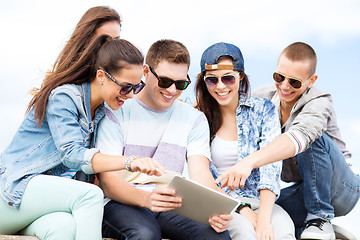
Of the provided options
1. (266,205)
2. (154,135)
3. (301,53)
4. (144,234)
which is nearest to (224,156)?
(266,205)

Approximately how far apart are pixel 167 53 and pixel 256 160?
1.20 m

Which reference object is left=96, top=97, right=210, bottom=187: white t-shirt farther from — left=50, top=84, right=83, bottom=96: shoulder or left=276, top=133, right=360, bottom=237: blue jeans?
left=276, top=133, right=360, bottom=237: blue jeans

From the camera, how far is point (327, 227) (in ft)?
15.9

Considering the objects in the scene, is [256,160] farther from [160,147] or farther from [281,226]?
[160,147]

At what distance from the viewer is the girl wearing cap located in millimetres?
4391

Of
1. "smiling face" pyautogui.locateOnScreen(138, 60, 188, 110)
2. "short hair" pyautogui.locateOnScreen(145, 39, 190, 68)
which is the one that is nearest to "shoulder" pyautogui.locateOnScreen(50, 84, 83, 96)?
"smiling face" pyautogui.locateOnScreen(138, 60, 188, 110)

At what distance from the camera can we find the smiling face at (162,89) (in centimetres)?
422

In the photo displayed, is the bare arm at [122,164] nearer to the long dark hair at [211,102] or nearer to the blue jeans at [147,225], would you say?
the blue jeans at [147,225]

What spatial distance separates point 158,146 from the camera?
422 cm

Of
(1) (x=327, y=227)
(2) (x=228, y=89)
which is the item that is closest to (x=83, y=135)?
(2) (x=228, y=89)

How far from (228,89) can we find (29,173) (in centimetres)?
198

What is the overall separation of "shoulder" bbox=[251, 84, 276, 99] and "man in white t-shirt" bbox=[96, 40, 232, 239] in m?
1.34

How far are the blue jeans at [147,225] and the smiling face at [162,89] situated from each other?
93 cm

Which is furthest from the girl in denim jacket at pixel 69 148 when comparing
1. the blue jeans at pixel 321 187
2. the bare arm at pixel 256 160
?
the blue jeans at pixel 321 187
